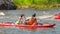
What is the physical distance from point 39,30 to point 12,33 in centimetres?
319

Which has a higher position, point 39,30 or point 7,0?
point 7,0

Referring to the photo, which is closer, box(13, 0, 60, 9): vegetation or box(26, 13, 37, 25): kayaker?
box(26, 13, 37, 25): kayaker

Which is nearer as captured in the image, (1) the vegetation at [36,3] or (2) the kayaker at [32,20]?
(2) the kayaker at [32,20]

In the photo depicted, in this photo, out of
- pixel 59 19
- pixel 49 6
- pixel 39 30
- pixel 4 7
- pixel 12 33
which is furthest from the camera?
pixel 49 6

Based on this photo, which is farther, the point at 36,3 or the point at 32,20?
the point at 36,3

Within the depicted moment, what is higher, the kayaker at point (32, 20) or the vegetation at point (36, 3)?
the vegetation at point (36, 3)

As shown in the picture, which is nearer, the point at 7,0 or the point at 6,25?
the point at 6,25

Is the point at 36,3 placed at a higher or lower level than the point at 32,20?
higher

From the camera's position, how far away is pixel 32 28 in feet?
102

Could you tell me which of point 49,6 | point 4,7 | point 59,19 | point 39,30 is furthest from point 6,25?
point 49,6

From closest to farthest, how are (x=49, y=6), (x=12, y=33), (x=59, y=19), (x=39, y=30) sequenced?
1. (x=12, y=33)
2. (x=39, y=30)
3. (x=59, y=19)
4. (x=49, y=6)

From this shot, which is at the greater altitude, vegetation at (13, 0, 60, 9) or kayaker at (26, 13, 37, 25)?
vegetation at (13, 0, 60, 9)

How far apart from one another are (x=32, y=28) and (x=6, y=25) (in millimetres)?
2846

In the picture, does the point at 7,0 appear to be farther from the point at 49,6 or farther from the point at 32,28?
the point at 32,28
